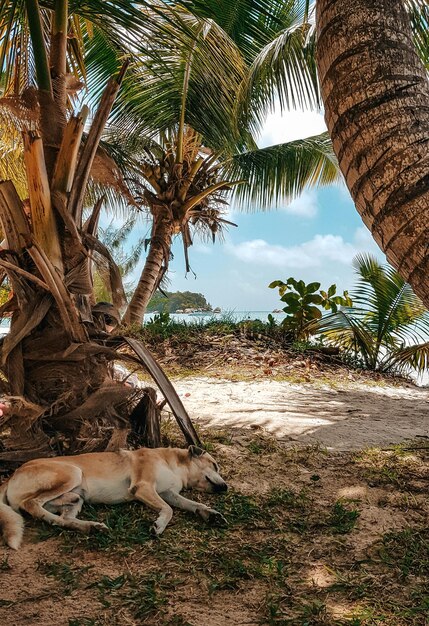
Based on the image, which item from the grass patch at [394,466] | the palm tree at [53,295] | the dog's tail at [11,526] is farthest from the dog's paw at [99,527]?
the grass patch at [394,466]

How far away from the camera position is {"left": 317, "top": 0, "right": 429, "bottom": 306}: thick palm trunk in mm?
1544

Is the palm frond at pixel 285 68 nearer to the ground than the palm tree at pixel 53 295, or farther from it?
farther from it

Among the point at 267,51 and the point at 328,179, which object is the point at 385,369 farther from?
the point at 328,179

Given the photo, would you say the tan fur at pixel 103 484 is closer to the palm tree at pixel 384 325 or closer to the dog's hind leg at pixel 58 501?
the dog's hind leg at pixel 58 501

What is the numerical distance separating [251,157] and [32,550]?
14219mm

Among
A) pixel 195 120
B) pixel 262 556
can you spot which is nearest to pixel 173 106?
pixel 195 120

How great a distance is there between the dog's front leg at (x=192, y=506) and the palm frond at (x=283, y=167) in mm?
12764

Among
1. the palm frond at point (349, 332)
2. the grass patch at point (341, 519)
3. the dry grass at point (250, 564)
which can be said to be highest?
the palm frond at point (349, 332)

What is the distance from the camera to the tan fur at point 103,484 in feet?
9.67

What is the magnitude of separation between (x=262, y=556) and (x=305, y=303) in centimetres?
925

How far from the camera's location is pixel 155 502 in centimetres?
319

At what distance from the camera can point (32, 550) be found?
2709 mm

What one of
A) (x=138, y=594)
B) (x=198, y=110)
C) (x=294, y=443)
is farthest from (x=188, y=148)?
(x=138, y=594)

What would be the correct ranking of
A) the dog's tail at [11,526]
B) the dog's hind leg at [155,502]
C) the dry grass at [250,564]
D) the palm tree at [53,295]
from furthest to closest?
the palm tree at [53,295] < the dog's hind leg at [155,502] < the dog's tail at [11,526] < the dry grass at [250,564]
